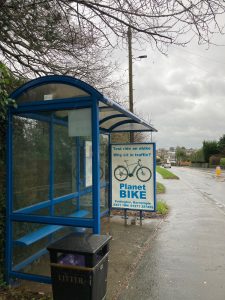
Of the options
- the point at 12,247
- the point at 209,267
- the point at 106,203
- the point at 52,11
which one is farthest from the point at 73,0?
the point at 106,203

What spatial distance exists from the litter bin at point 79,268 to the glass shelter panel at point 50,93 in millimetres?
1888

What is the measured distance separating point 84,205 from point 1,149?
2.39 m

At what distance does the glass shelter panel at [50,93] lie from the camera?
167 inches

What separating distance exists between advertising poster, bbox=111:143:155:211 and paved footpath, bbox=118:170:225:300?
3.00ft

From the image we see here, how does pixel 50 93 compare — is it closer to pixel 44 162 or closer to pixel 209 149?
pixel 44 162

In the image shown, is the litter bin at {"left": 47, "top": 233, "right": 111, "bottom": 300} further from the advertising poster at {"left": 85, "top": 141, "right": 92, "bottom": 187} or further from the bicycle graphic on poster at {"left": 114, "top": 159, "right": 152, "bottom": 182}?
the bicycle graphic on poster at {"left": 114, "top": 159, "right": 152, "bottom": 182}

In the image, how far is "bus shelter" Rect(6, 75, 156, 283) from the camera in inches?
163

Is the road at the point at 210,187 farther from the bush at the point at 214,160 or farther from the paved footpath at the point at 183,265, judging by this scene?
the bush at the point at 214,160

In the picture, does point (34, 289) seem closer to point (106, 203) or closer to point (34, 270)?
point (34, 270)

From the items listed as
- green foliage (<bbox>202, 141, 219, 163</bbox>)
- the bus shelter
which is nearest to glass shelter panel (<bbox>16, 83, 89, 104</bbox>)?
the bus shelter

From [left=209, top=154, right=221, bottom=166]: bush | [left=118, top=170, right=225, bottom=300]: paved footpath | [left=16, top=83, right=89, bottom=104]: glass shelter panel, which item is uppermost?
[left=16, top=83, right=89, bottom=104]: glass shelter panel

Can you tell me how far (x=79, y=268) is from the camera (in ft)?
10.6

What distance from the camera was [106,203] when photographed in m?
8.45

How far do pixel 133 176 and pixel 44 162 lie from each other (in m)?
3.31
